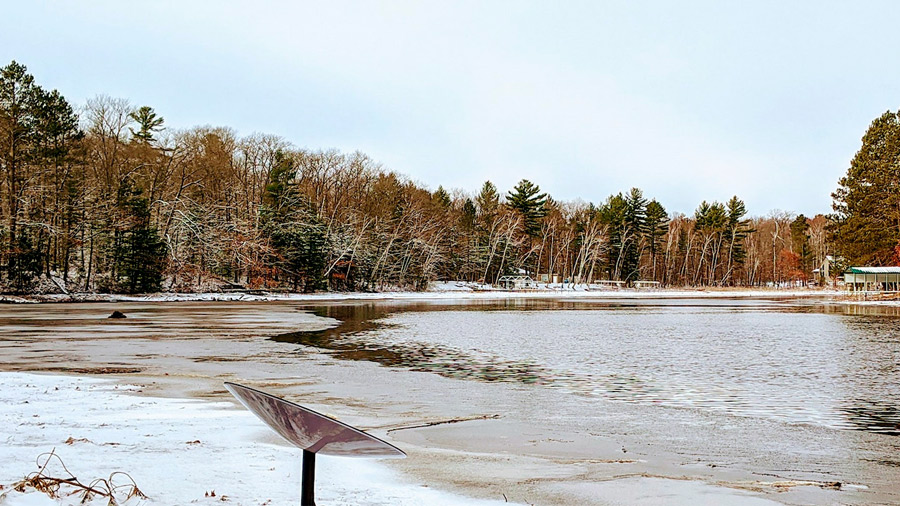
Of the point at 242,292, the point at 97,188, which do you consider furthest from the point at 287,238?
the point at 97,188

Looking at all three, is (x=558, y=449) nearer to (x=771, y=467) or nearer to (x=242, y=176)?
(x=771, y=467)

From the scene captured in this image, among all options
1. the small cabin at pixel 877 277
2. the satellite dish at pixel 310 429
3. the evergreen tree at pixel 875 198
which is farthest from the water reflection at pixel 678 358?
the evergreen tree at pixel 875 198

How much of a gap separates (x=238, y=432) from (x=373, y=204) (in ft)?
228

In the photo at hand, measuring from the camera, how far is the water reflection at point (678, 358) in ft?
38.9

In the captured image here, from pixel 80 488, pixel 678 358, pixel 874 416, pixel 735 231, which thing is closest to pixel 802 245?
pixel 735 231

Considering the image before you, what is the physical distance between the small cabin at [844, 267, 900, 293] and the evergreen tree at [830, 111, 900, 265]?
1626 millimetres

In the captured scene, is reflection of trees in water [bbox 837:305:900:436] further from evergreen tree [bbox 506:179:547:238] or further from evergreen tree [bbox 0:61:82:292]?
evergreen tree [bbox 506:179:547:238]

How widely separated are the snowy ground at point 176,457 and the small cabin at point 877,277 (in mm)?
68145

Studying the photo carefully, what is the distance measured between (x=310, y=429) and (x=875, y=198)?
7522cm

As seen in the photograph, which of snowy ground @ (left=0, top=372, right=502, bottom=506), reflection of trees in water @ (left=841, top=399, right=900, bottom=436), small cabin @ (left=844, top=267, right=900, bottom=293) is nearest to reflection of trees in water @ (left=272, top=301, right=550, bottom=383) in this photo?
reflection of trees in water @ (left=841, top=399, right=900, bottom=436)

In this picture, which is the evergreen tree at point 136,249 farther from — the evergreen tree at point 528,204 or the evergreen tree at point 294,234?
the evergreen tree at point 528,204

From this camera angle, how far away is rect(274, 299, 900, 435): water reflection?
11.9 meters

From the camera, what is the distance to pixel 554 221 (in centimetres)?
10212

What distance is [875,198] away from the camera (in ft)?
221
